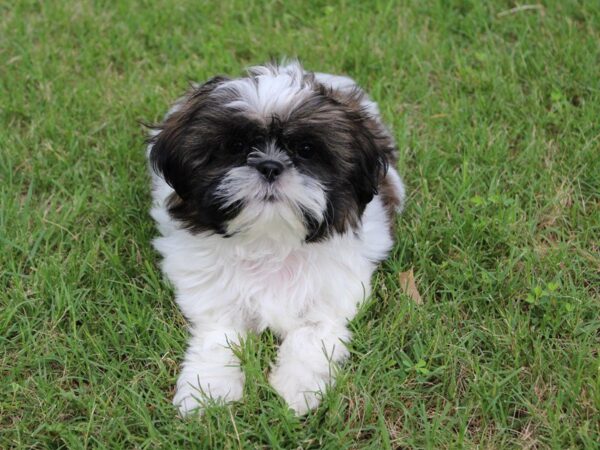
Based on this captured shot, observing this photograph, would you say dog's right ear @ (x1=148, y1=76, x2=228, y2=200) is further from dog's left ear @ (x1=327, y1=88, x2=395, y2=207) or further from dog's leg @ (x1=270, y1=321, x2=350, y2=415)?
dog's leg @ (x1=270, y1=321, x2=350, y2=415)

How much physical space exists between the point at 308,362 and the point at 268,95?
98 cm

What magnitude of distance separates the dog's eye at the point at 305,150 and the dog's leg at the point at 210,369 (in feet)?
2.46

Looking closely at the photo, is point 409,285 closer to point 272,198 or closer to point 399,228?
point 399,228

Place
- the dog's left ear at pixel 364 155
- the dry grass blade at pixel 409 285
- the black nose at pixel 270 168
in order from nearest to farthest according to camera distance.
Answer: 1. the black nose at pixel 270 168
2. the dog's left ear at pixel 364 155
3. the dry grass blade at pixel 409 285

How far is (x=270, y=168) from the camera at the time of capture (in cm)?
272

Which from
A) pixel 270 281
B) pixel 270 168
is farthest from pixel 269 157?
pixel 270 281

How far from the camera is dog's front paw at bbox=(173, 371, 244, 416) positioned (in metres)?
2.75

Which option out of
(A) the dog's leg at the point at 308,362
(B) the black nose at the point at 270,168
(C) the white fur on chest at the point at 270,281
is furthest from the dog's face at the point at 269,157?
(A) the dog's leg at the point at 308,362

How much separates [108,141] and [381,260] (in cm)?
166

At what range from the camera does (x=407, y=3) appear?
201 inches

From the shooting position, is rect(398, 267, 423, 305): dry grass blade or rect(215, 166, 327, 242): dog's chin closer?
rect(215, 166, 327, 242): dog's chin

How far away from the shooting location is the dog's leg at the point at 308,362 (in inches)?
109

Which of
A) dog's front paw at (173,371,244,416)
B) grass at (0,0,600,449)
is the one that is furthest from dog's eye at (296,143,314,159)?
dog's front paw at (173,371,244,416)

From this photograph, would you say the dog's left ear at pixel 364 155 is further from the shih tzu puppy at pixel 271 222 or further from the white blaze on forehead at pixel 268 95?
the white blaze on forehead at pixel 268 95
